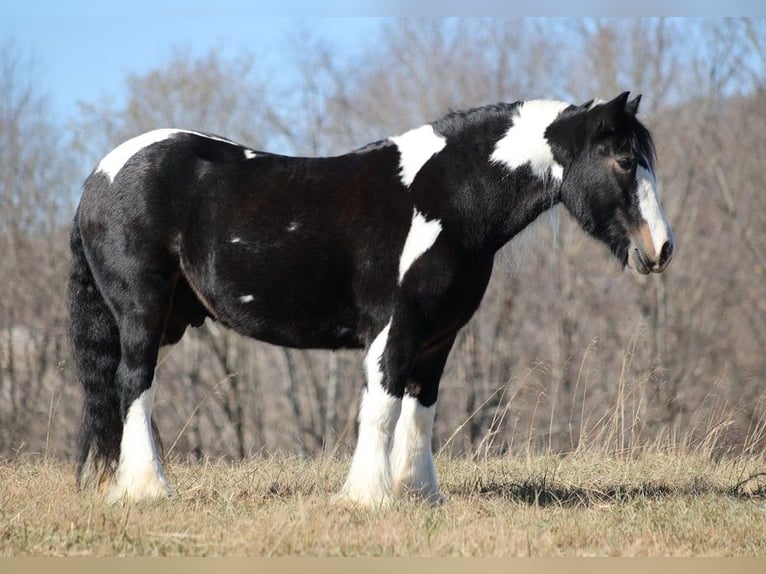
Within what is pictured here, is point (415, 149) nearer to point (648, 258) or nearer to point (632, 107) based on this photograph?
point (632, 107)

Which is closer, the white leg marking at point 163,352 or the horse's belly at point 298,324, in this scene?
the horse's belly at point 298,324

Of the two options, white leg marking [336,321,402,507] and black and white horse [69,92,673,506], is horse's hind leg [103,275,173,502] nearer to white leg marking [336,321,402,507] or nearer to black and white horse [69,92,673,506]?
black and white horse [69,92,673,506]

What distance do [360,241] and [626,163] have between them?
63.4 inches

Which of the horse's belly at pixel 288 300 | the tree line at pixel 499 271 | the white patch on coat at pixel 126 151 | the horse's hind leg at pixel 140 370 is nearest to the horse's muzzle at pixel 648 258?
the horse's belly at pixel 288 300

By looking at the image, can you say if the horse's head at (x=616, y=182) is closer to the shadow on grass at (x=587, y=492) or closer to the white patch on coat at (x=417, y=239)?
the white patch on coat at (x=417, y=239)

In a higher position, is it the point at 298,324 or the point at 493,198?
the point at 493,198

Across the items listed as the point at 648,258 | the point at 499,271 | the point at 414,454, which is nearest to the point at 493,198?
the point at 648,258

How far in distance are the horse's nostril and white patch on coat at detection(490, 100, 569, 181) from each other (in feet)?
2.43

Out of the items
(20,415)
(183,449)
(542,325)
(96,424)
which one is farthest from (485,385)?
(96,424)

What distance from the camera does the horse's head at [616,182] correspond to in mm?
5121

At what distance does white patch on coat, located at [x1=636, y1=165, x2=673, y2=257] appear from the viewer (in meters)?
5.05

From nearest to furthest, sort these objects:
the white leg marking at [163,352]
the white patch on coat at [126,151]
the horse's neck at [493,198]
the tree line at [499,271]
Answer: the horse's neck at [493,198] → the white patch on coat at [126,151] → the white leg marking at [163,352] → the tree line at [499,271]

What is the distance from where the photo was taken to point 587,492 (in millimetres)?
5629

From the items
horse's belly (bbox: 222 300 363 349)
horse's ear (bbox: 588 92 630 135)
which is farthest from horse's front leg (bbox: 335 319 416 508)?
horse's ear (bbox: 588 92 630 135)
